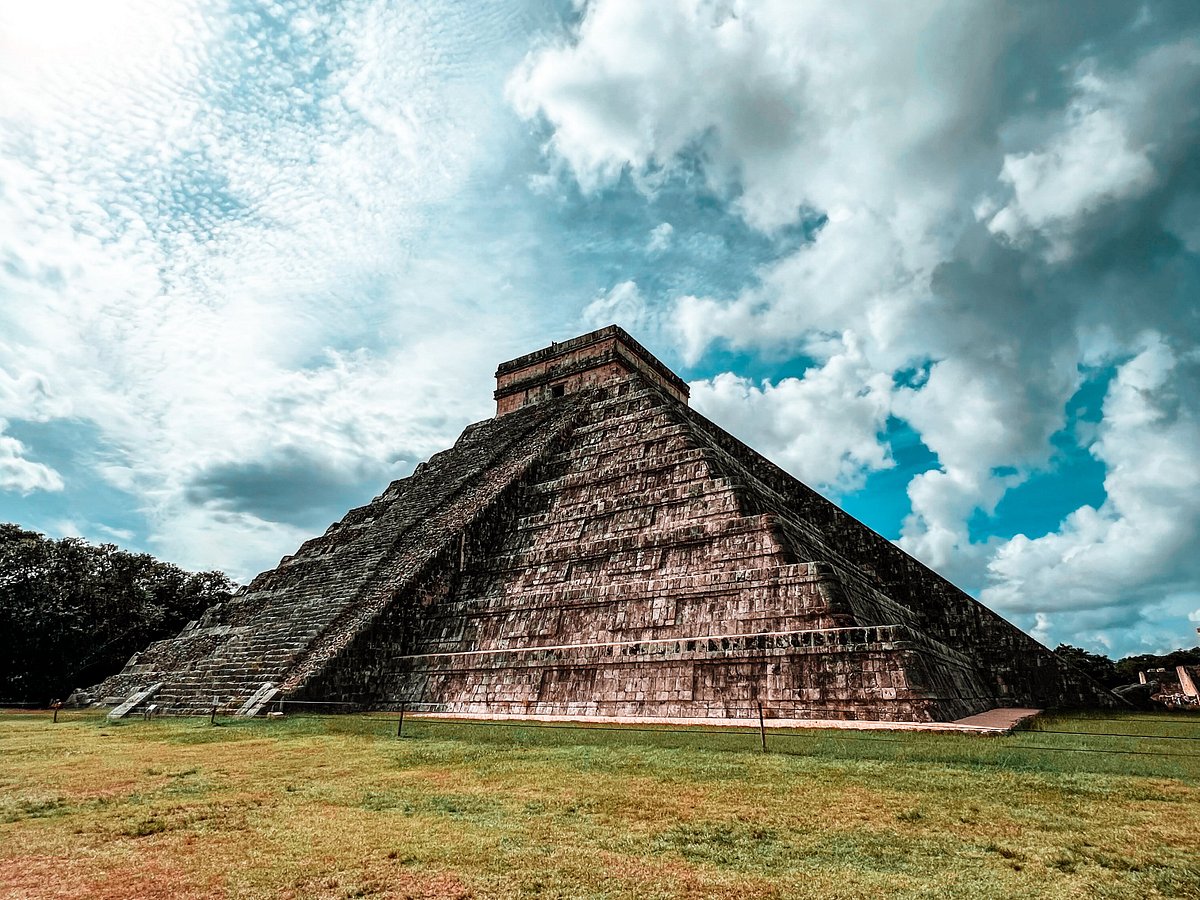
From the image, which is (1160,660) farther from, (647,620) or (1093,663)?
(647,620)

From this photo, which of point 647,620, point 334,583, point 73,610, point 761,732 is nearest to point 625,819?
point 761,732

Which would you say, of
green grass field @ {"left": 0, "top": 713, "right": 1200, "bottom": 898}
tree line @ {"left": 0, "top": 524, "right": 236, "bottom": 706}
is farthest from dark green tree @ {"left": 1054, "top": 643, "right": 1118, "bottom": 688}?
tree line @ {"left": 0, "top": 524, "right": 236, "bottom": 706}

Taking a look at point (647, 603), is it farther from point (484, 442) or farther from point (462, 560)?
point (484, 442)

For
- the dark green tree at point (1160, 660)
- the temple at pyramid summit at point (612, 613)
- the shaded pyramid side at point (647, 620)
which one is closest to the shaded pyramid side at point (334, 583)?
the temple at pyramid summit at point (612, 613)

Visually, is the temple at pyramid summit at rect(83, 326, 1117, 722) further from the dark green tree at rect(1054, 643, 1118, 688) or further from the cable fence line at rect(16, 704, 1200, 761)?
the dark green tree at rect(1054, 643, 1118, 688)

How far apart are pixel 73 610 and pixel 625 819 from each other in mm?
25636

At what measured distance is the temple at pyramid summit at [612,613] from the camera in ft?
31.9

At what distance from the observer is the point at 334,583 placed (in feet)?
53.1

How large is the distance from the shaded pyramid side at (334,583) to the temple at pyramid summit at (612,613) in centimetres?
7

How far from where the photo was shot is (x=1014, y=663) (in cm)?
1426

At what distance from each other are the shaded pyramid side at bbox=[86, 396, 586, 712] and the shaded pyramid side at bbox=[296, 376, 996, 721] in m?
0.82

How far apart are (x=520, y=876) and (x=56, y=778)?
18.4ft

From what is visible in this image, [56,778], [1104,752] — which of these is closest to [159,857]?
[56,778]

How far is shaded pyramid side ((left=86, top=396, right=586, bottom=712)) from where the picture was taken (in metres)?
13.5
